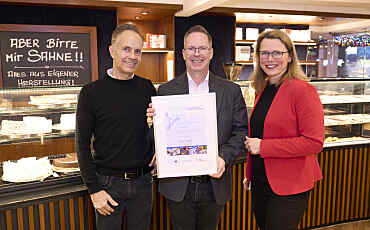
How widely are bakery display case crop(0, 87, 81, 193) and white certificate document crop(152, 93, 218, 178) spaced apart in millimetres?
861

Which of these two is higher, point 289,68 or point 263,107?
point 289,68

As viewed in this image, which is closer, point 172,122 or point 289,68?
point 172,122

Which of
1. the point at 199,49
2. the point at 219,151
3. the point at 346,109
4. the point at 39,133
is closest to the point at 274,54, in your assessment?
the point at 199,49

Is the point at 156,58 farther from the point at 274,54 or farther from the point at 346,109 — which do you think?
the point at 274,54

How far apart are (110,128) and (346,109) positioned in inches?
117

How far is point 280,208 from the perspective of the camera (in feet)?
5.81

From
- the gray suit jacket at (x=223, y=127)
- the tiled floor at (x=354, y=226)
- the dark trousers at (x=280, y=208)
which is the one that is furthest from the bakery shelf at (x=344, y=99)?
the gray suit jacket at (x=223, y=127)

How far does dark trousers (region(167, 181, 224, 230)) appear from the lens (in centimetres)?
175

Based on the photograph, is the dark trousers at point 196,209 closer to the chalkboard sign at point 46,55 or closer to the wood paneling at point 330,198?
the wood paneling at point 330,198

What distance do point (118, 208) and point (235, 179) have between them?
130 centimetres

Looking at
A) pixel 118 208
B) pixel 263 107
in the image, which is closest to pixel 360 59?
pixel 263 107

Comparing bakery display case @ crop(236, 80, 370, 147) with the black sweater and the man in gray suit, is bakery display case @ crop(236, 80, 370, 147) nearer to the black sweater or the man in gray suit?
the man in gray suit

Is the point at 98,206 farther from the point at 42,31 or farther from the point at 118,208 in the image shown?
the point at 42,31

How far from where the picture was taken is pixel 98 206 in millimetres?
1706
